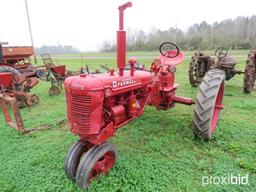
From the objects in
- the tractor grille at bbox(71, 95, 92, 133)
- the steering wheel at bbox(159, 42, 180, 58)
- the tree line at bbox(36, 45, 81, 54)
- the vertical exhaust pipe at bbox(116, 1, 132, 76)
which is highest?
the vertical exhaust pipe at bbox(116, 1, 132, 76)

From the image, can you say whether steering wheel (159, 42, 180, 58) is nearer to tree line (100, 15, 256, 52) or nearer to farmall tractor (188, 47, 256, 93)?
farmall tractor (188, 47, 256, 93)

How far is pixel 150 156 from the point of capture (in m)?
3.16

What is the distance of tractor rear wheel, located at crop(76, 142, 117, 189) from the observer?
239cm

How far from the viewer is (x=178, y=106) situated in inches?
211

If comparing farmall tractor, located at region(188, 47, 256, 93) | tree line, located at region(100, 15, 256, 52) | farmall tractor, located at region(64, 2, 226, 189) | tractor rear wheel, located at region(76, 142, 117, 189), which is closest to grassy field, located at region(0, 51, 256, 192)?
tractor rear wheel, located at region(76, 142, 117, 189)

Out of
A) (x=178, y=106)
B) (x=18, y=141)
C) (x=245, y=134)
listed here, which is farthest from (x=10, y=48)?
(x=245, y=134)

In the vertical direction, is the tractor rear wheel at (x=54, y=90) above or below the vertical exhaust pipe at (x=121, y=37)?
below

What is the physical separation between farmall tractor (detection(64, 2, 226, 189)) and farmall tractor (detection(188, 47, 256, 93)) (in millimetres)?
3199

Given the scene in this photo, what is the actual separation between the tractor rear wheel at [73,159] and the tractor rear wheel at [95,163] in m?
0.22

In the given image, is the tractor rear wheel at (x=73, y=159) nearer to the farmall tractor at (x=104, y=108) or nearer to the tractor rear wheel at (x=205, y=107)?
the farmall tractor at (x=104, y=108)

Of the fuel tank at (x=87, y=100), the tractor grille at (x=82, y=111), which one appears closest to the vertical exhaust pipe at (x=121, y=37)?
the fuel tank at (x=87, y=100)

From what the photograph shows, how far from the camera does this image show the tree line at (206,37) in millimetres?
27469

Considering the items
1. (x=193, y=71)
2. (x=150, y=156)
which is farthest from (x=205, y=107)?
(x=193, y=71)

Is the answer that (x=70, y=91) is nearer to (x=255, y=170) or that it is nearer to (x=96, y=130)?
(x=96, y=130)
